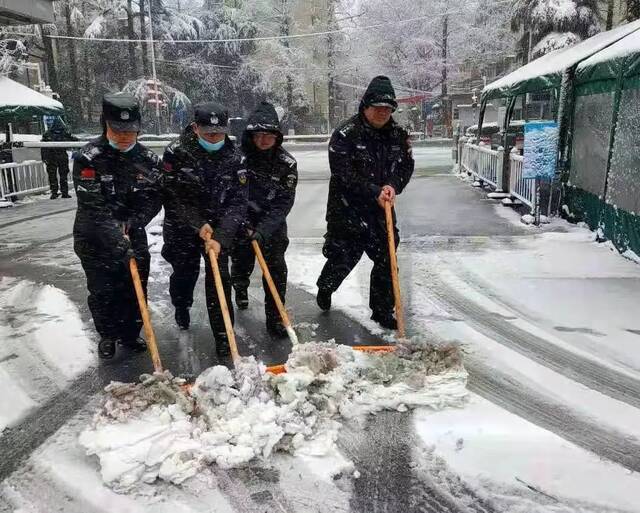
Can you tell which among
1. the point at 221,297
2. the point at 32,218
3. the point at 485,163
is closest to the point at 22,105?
the point at 32,218

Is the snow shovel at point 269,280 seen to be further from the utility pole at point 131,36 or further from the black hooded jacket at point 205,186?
the utility pole at point 131,36

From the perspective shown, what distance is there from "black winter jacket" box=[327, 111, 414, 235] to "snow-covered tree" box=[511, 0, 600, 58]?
1763 centimetres

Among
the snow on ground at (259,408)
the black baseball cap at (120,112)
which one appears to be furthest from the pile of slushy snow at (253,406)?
the black baseball cap at (120,112)

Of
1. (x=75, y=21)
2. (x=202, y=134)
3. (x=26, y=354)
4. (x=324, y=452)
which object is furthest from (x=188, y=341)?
(x=75, y=21)

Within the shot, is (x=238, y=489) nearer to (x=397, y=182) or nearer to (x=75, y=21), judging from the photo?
(x=397, y=182)

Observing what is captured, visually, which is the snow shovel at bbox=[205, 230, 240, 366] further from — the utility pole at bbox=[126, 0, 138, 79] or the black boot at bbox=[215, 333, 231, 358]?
the utility pole at bbox=[126, 0, 138, 79]

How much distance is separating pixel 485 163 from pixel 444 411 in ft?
36.3

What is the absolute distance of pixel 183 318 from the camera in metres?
4.89

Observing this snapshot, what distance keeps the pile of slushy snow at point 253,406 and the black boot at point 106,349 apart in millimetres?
1048

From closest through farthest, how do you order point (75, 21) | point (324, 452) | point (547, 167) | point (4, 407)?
point (324, 452), point (4, 407), point (547, 167), point (75, 21)

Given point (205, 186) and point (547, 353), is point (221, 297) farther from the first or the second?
point (547, 353)

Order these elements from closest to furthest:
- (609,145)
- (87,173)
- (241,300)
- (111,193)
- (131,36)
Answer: (87,173), (111,193), (241,300), (609,145), (131,36)

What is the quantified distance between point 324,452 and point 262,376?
0.59 metres

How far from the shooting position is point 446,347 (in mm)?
3865
